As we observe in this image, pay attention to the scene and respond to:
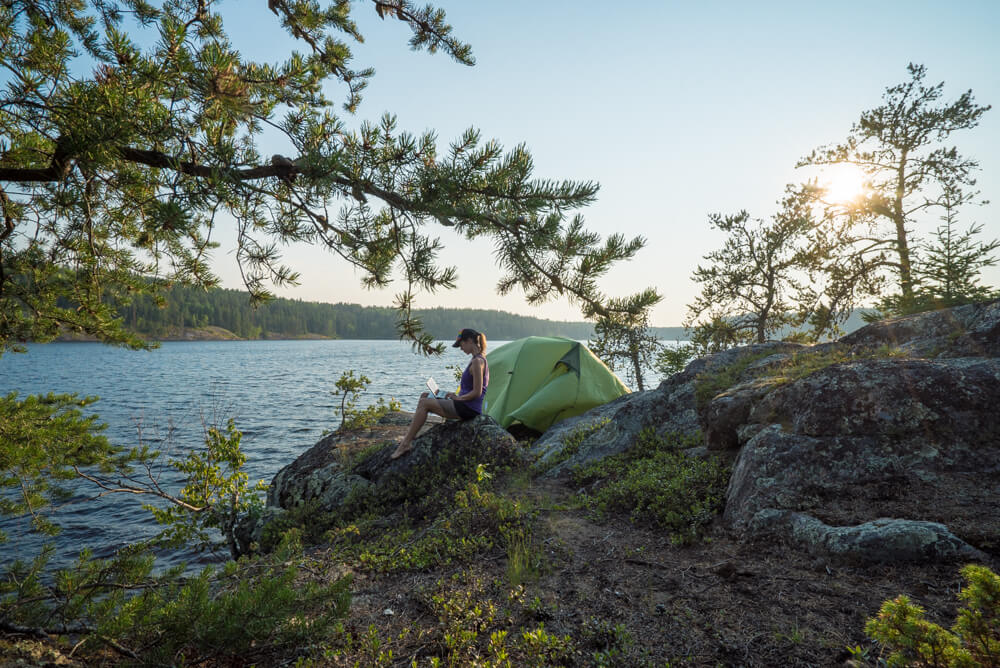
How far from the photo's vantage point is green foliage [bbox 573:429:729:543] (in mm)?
4422

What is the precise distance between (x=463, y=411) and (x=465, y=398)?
0.89ft

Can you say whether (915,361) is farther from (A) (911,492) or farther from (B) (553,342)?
(B) (553,342)

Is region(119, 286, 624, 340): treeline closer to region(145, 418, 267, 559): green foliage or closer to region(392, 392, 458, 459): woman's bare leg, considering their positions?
region(392, 392, 458, 459): woman's bare leg

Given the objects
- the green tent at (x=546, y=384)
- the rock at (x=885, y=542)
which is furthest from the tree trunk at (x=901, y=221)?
the rock at (x=885, y=542)

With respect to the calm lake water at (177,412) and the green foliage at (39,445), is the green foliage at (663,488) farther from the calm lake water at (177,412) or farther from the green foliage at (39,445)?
the green foliage at (39,445)

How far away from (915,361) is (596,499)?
3.91m

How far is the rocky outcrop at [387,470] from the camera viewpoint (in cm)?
632

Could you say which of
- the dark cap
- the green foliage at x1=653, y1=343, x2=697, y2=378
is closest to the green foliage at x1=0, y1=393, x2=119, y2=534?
the dark cap

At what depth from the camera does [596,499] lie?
5266mm

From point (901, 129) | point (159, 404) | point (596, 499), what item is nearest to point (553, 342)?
Answer: point (596, 499)

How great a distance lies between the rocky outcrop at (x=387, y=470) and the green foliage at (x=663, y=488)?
1.59m

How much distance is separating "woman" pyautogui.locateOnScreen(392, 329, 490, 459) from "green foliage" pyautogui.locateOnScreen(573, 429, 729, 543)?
196cm

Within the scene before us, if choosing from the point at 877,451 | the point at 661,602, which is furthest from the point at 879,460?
the point at 661,602

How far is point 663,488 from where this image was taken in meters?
4.87
